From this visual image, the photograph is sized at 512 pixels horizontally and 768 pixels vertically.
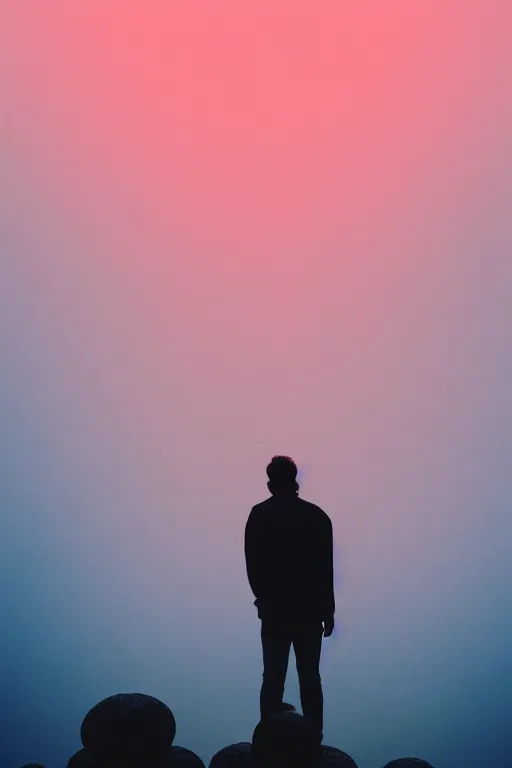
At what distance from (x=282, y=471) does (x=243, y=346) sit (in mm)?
1118

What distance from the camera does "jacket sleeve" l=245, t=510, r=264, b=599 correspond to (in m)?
2.12

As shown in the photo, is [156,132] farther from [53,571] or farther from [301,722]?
[301,722]

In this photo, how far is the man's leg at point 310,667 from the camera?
6.79 ft

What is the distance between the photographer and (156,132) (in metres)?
3.08

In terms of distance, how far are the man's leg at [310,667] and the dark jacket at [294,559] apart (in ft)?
0.15

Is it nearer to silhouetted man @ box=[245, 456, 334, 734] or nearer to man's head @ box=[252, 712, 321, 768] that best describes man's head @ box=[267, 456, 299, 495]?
silhouetted man @ box=[245, 456, 334, 734]

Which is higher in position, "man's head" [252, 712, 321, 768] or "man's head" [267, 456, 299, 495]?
"man's head" [267, 456, 299, 495]

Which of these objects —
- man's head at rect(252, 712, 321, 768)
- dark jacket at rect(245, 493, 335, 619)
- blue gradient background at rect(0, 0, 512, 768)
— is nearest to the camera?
man's head at rect(252, 712, 321, 768)

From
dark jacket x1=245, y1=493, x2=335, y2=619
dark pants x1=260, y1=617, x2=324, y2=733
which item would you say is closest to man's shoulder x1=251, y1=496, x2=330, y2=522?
dark jacket x1=245, y1=493, x2=335, y2=619

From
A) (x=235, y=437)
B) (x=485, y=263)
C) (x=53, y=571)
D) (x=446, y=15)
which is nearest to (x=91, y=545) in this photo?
(x=53, y=571)

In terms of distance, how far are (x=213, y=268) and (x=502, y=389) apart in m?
1.35

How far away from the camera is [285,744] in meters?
1.33

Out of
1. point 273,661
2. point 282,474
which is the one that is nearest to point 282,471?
point 282,474

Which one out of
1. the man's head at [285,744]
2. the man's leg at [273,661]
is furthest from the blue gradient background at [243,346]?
the man's head at [285,744]
